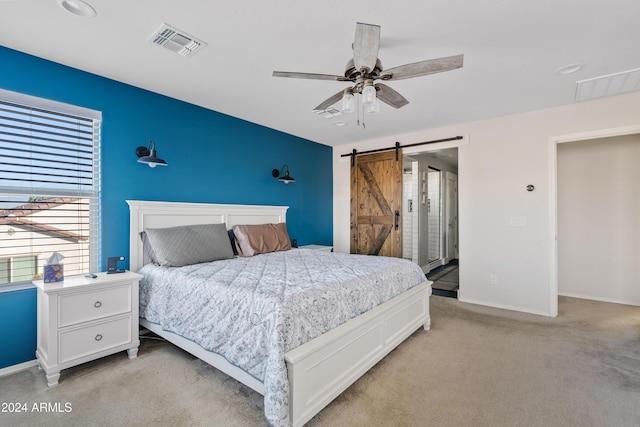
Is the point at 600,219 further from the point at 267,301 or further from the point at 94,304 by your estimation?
the point at 94,304

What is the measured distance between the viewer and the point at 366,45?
1740mm

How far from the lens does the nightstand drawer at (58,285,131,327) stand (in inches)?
86.7

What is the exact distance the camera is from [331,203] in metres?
5.70

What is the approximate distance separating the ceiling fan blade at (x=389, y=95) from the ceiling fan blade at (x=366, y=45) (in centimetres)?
30

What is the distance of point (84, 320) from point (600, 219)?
20.2 ft

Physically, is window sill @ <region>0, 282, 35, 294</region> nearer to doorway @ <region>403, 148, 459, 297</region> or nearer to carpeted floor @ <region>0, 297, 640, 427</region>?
carpeted floor @ <region>0, 297, 640, 427</region>

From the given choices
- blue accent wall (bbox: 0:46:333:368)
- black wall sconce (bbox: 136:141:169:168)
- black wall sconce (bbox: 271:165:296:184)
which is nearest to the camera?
blue accent wall (bbox: 0:46:333:368)

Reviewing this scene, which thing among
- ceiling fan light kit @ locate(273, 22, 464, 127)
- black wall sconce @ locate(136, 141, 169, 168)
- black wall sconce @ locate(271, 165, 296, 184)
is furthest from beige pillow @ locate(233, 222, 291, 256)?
ceiling fan light kit @ locate(273, 22, 464, 127)

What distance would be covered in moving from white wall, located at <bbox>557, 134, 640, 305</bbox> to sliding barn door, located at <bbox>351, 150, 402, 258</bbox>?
2.43 m

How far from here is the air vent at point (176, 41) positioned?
6.96 ft

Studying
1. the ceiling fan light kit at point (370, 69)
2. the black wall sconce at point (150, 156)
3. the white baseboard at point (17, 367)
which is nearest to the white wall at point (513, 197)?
the ceiling fan light kit at point (370, 69)

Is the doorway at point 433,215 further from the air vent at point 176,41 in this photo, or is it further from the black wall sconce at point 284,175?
the air vent at point 176,41

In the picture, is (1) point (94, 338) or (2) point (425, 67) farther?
(1) point (94, 338)

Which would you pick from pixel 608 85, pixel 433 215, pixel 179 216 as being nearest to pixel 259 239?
pixel 179 216
